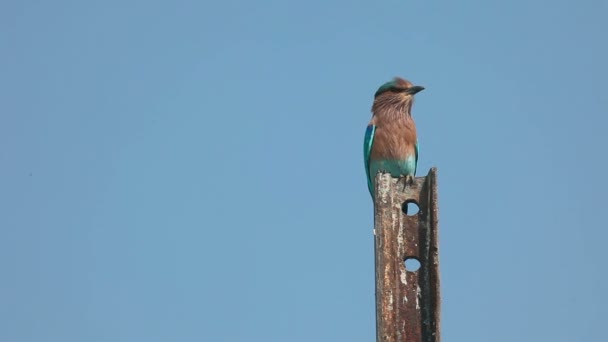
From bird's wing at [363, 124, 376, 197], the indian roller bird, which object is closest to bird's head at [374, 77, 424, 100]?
the indian roller bird

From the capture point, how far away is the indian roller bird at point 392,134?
39.6 ft

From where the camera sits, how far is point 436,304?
21.2ft

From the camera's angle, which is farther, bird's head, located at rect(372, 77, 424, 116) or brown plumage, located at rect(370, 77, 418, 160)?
bird's head, located at rect(372, 77, 424, 116)

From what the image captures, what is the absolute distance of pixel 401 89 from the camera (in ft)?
41.1

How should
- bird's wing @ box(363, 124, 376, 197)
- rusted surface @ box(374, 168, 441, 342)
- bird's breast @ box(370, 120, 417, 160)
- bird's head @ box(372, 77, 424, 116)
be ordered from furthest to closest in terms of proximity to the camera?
bird's head @ box(372, 77, 424, 116), bird's wing @ box(363, 124, 376, 197), bird's breast @ box(370, 120, 417, 160), rusted surface @ box(374, 168, 441, 342)

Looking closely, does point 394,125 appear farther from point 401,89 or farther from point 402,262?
point 402,262

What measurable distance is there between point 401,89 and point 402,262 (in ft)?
20.1

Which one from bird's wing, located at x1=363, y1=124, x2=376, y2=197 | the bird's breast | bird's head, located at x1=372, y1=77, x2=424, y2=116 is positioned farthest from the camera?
bird's head, located at x1=372, y1=77, x2=424, y2=116

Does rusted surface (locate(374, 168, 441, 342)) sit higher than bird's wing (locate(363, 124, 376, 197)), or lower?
lower

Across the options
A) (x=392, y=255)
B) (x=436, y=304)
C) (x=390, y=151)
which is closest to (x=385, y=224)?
(x=392, y=255)

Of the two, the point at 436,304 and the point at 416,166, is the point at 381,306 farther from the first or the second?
the point at 416,166

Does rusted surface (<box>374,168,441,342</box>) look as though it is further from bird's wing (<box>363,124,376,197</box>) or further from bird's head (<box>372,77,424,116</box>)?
bird's head (<box>372,77,424,116</box>)

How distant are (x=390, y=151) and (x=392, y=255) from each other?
5.50 m

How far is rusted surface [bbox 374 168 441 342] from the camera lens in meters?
6.46
